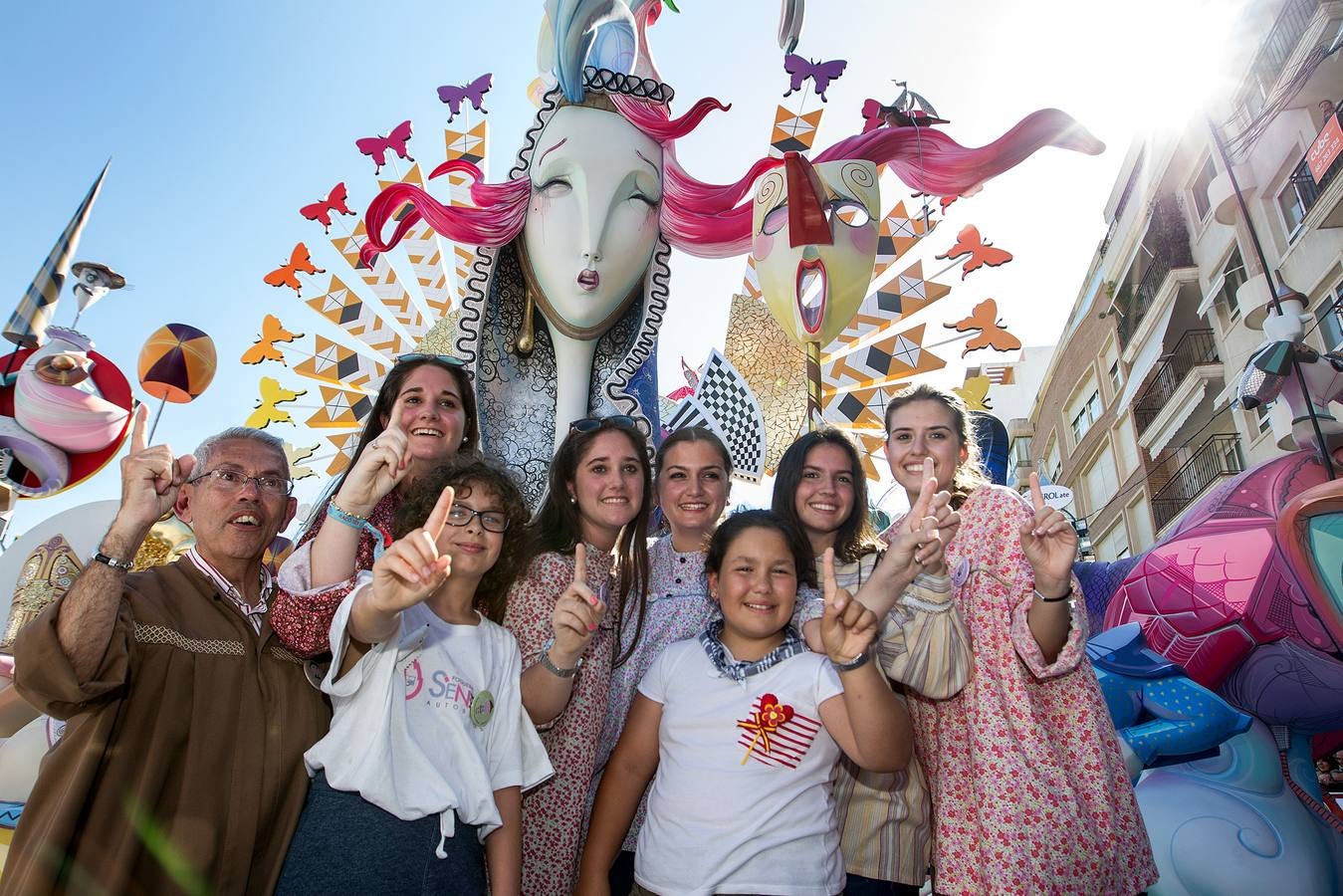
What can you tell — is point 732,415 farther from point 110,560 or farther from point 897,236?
point 110,560

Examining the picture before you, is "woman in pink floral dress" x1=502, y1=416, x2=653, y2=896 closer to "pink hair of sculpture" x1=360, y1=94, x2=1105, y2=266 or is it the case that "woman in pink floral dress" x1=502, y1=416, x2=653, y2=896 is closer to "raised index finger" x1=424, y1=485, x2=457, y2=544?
"raised index finger" x1=424, y1=485, x2=457, y2=544

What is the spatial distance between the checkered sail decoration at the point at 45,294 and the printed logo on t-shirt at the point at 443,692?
19.3 feet

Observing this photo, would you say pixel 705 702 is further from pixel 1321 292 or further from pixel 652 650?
pixel 1321 292

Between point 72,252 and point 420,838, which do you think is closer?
point 420,838

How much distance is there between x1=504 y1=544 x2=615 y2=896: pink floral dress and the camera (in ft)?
6.64

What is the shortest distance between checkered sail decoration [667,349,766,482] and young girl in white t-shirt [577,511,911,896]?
2591 mm

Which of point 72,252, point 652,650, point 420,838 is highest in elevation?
point 72,252

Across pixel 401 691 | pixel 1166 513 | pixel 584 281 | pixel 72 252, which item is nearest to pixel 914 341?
pixel 584 281

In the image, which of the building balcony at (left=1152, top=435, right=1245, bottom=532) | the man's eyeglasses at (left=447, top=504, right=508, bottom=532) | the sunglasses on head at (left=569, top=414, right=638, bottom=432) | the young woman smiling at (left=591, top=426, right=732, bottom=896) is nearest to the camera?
the man's eyeglasses at (left=447, top=504, right=508, bottom=532)

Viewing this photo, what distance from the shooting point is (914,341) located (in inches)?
219

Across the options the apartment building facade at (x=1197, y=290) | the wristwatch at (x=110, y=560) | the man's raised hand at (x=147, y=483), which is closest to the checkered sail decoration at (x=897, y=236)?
the apartment building facade at (x=1197, y=290)

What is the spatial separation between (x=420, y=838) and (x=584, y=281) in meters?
3.59

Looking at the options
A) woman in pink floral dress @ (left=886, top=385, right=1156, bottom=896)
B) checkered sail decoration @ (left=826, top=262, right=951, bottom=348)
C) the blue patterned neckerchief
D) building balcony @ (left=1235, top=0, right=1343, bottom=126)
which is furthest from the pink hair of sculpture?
building balcony @ (left=1235, top=0, right=1343, bottom=126)

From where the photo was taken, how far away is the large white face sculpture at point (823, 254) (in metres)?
4.19
